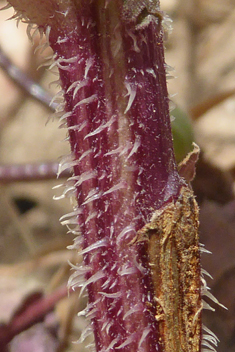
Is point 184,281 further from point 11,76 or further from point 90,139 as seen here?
point 11,76

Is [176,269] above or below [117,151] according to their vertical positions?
below

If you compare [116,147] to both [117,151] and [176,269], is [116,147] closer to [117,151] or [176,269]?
[117,151]

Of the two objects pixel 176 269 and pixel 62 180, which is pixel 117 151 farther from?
pixel 62 180

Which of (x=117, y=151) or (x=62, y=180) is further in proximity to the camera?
(x=62, y=180)

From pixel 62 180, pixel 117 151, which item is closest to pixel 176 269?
pixel 117 151

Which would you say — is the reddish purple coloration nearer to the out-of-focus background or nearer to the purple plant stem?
the purple plant stem

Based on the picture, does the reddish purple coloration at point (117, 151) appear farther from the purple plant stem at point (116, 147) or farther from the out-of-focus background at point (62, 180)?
the out-of-focus background at point (62, 180)

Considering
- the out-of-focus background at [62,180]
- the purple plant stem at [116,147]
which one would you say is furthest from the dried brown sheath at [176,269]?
the out-of-focus background at [62,180]

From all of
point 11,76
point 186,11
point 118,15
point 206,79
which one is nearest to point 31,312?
point 11,76
